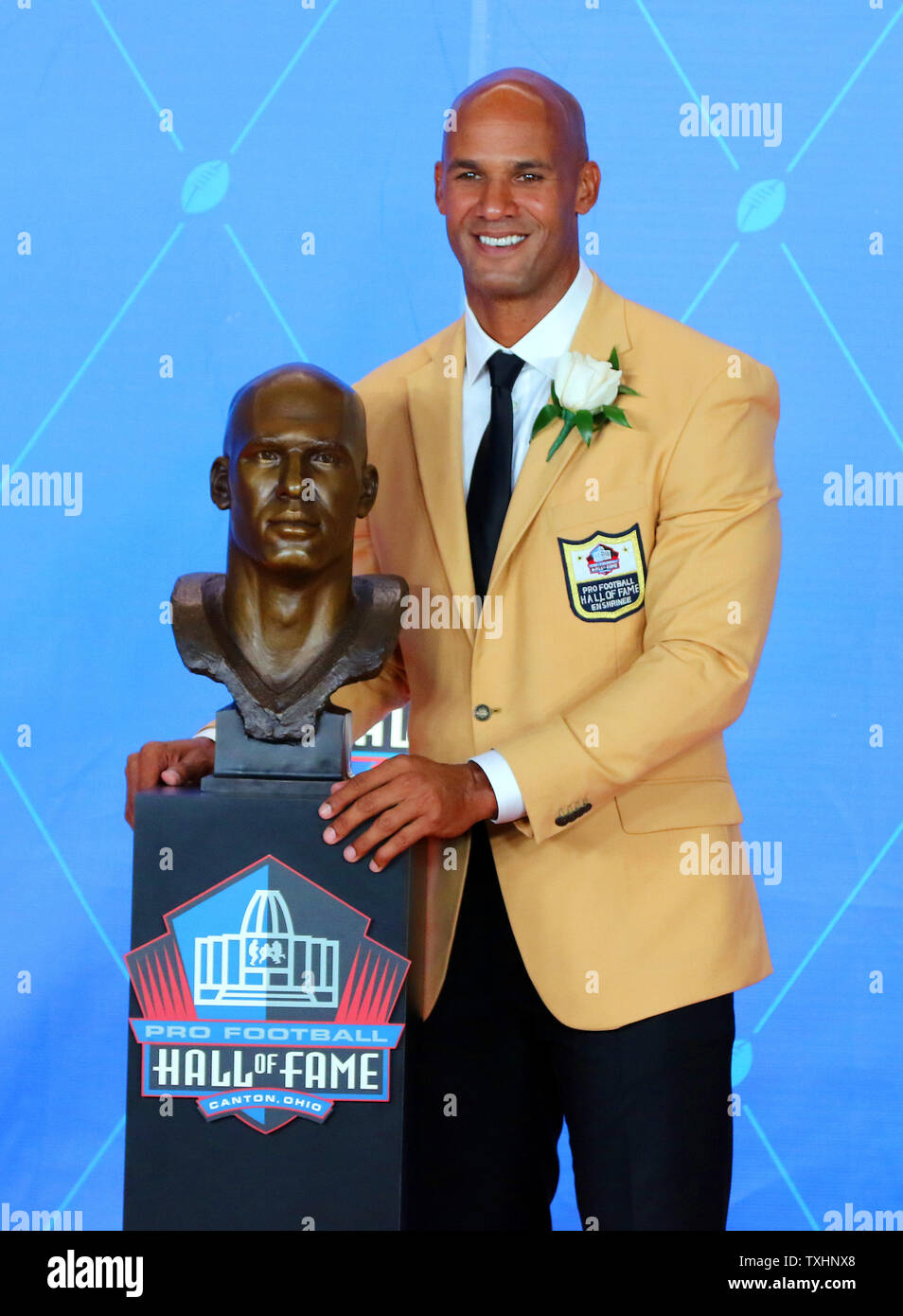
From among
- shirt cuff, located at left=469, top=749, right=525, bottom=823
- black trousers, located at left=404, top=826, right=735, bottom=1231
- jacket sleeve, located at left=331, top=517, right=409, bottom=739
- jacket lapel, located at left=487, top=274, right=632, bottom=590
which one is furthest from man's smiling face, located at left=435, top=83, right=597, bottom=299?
black trousers, located at left=404, top=826, right=735, bottom=1231

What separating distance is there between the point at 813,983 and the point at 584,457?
204cm

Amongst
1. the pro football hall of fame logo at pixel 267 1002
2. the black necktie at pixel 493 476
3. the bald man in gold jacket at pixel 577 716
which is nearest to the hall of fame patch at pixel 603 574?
the bald man in gold jacket at pixel 577 716

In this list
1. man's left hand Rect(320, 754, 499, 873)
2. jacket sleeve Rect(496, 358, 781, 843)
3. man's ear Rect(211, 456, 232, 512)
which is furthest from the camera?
man's ear Rect(211, 456, 232, 512)

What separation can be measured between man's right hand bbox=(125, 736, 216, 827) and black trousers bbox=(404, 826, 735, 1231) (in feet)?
1.40

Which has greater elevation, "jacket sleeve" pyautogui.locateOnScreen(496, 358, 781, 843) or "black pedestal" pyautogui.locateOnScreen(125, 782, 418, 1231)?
"jacket sleeve" pyautogui.locateOnScreen(496, 358, 781, 843)

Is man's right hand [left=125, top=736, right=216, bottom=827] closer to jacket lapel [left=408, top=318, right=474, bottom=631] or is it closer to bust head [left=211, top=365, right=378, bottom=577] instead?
bust head [left=211, top=365, right=378, bottom=577]

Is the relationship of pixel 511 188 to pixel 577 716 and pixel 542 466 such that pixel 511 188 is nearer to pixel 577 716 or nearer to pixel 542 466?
pixel 542 466

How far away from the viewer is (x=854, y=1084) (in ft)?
13.1

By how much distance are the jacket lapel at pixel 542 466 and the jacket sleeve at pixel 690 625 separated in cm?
16

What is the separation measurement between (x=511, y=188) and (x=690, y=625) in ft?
2.34

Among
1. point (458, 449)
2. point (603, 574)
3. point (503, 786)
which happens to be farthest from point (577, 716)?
point (458, 449)

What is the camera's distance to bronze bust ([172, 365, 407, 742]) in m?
2.27

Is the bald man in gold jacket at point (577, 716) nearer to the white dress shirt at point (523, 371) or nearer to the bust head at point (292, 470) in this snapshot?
the white dress shirt at point (523, 371)

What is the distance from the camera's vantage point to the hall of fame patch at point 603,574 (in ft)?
7.86
